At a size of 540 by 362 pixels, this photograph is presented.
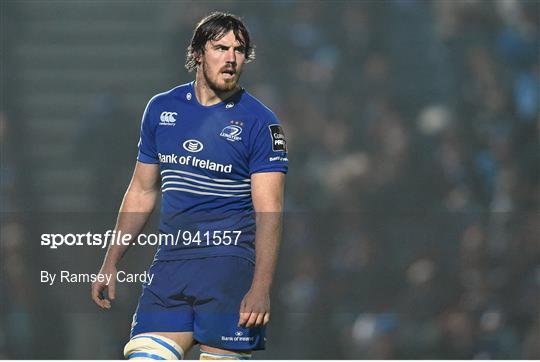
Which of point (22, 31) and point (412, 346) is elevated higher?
point (22, 31)

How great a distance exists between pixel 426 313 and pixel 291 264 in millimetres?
944

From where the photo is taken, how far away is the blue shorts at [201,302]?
179 inches

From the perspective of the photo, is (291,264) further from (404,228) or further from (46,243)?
(46,243)

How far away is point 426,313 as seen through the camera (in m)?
7.42

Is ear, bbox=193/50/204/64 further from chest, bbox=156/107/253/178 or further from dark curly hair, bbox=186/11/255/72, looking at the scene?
chest, bbox=156/107/253/178

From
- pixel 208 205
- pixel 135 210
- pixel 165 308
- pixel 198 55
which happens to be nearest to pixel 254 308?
pixel 165 308

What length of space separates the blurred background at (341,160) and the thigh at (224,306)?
2441mm

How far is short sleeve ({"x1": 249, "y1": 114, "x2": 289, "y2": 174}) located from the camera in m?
4.64

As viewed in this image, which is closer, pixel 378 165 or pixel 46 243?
pixel 46 243

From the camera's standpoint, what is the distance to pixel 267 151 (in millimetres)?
4656

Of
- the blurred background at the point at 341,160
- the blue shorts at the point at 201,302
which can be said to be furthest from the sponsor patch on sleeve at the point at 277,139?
the blurred background at the point at 341,160

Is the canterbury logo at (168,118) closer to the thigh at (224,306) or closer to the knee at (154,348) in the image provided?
the thigh at (224,306)

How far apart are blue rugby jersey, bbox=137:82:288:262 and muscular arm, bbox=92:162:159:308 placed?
0.26ft

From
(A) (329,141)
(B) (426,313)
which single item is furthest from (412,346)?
(A) (329,141)
